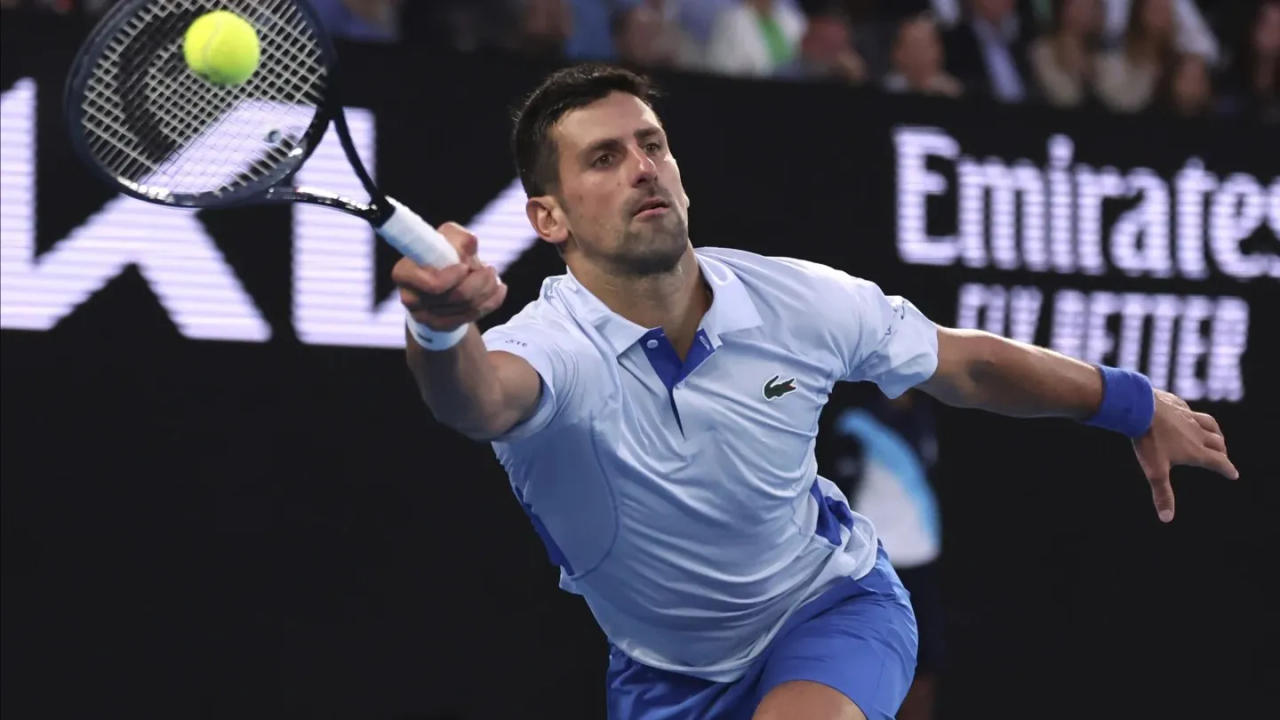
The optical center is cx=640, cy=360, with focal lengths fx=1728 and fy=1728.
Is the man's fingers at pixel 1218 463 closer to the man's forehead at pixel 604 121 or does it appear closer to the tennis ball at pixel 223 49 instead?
the man's forehead at pixel 604 121

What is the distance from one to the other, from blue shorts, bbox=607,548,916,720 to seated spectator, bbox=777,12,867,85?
3.69m

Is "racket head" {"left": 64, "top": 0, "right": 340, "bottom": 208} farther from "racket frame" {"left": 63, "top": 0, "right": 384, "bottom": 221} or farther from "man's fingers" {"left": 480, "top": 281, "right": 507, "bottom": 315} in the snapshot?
"man's fingers" {"left": 480, "top": 281, "right": 507, "bottom": 315}

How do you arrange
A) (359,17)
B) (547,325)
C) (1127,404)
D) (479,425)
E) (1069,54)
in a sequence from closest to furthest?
(479,425), (547,325), (1127,404), (359,17), (1069,54)

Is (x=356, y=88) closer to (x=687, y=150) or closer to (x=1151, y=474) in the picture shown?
(x=687, y=150)

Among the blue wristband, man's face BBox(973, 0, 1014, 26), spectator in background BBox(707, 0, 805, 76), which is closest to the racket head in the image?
the blue wristband

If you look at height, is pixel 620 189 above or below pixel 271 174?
below

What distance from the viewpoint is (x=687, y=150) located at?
633cm

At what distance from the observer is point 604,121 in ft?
11.8

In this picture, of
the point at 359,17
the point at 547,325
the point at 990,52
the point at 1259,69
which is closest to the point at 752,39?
the point at 990,52

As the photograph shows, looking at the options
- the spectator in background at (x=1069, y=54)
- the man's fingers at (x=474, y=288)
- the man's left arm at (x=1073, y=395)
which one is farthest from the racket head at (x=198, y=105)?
the spectator in background at (x=1069, y=54)

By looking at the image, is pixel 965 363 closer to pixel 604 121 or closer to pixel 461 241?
pixel 604 121

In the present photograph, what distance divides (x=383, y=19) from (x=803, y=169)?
1675mm

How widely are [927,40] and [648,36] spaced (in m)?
1.29

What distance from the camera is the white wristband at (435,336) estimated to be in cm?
276
